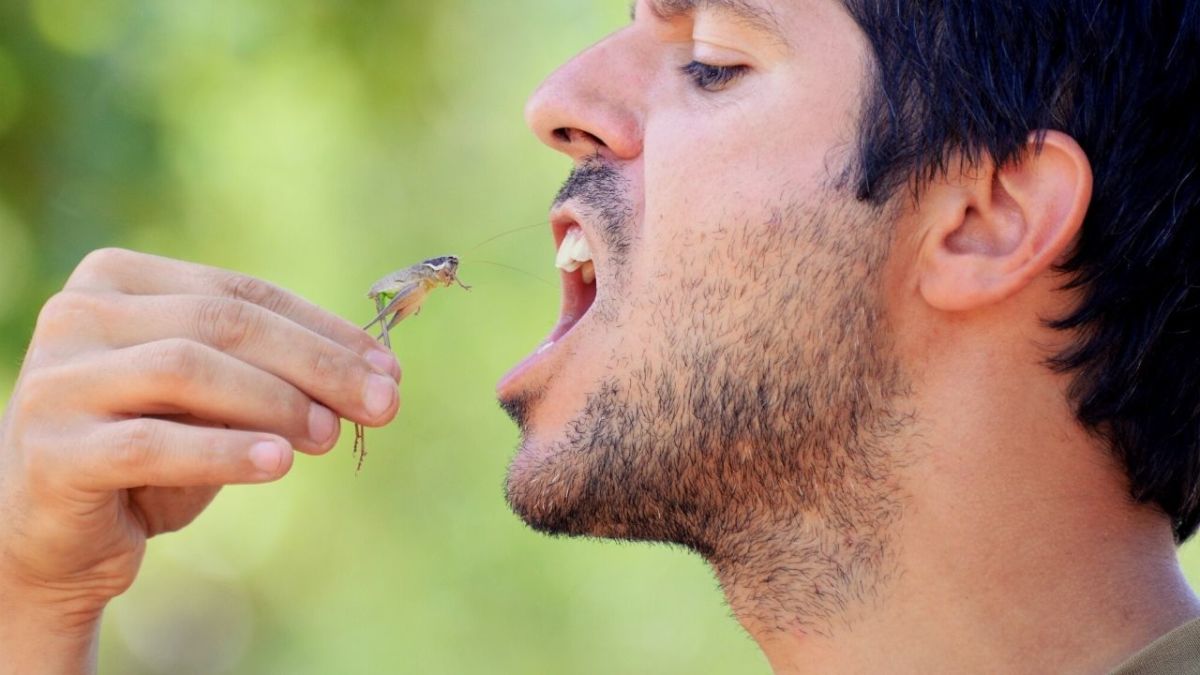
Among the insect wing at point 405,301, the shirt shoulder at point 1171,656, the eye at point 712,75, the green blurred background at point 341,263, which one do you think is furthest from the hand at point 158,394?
the green blurred background at point 341,263

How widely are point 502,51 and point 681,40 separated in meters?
4.64

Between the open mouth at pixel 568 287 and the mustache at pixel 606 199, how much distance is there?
0.04 metres

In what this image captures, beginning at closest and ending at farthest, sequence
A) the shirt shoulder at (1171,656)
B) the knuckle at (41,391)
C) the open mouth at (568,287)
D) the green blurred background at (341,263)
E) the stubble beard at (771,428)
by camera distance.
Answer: the shirt shoulder at (1171,656) < the stubble beard at (771,428) < the knuckle at (41,391) < the open mouth at (568,287) < the green blurred background at (341,263)

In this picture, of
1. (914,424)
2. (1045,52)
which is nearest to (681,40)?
(1045,52)

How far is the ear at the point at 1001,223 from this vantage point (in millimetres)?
1821

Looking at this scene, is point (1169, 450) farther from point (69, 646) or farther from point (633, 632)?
point (633, 632)

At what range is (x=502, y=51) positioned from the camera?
6.56 meters

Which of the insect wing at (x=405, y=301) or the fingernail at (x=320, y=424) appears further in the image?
the insect wing at (x=405, y=301)

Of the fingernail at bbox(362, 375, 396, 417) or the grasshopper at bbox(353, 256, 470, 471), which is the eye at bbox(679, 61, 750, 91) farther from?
the fingernail at bbox(362, 375, 396, 417)

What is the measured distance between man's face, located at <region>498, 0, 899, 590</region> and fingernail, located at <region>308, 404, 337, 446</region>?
28 cm

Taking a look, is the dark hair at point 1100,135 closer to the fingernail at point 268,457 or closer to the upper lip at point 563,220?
the upper lip at point 563,220

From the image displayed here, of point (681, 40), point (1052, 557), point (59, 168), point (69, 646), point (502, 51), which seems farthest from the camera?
point (502, 51)

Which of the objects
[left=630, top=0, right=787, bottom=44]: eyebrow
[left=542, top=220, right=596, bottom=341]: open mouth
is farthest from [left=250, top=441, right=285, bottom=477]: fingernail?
[left=630, top=0, right=787, bottom=44]: eyebrow

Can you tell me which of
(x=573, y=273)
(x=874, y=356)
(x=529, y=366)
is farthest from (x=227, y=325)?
(x=874, y=356)
